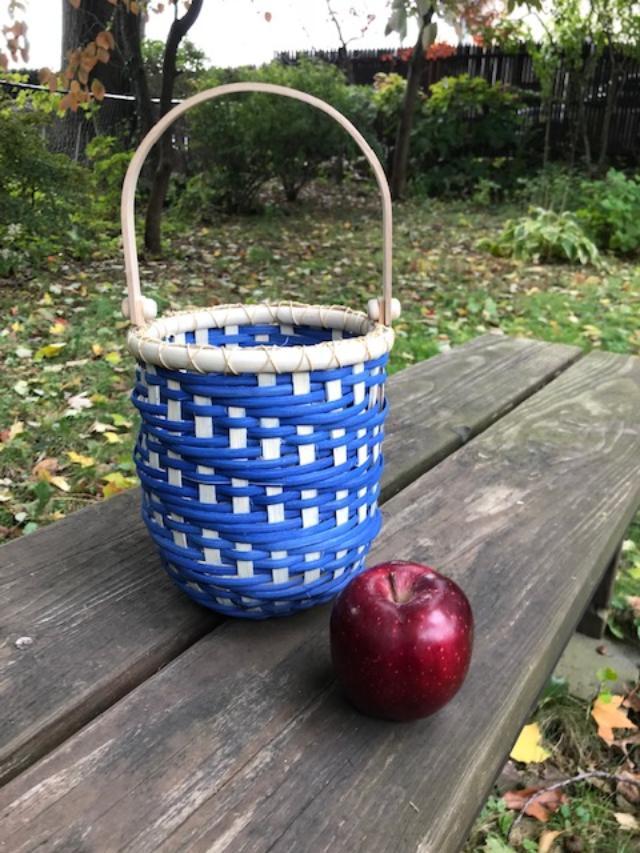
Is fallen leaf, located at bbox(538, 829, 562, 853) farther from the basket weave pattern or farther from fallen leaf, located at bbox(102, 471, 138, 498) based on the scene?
fallen leaf, located at bbox(102, 471, 138, 498)

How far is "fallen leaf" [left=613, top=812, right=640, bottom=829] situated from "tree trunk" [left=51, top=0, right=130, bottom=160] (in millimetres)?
7171

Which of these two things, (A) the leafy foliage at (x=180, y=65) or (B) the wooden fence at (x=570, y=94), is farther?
(B) the wooden fence at (x=570, y=94)

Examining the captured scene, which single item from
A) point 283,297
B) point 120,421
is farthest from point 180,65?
point 120,421

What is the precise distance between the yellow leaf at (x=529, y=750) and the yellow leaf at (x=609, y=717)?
0.15m

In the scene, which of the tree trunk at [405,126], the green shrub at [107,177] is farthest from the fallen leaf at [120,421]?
the tree trunk at [405,126]

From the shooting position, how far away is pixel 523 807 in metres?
1.52

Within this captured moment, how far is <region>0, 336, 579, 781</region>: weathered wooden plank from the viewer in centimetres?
84

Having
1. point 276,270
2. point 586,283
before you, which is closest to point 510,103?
point 586,283

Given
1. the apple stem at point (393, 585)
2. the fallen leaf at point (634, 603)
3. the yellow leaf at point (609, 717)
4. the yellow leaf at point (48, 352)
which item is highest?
the apple stem at point (393, 585)

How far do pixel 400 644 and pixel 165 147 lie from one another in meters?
5.31

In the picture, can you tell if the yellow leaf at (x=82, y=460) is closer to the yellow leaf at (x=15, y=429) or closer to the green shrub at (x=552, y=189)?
the yellow leaf at (x=15, y=429)

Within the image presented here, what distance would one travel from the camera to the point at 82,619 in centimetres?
100

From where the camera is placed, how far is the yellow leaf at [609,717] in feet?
5.60

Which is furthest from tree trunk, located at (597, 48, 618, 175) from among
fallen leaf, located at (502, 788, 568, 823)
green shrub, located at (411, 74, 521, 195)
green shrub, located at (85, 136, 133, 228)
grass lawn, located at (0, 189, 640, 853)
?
fallen leaf, located at (502, 788, 568, 823)
